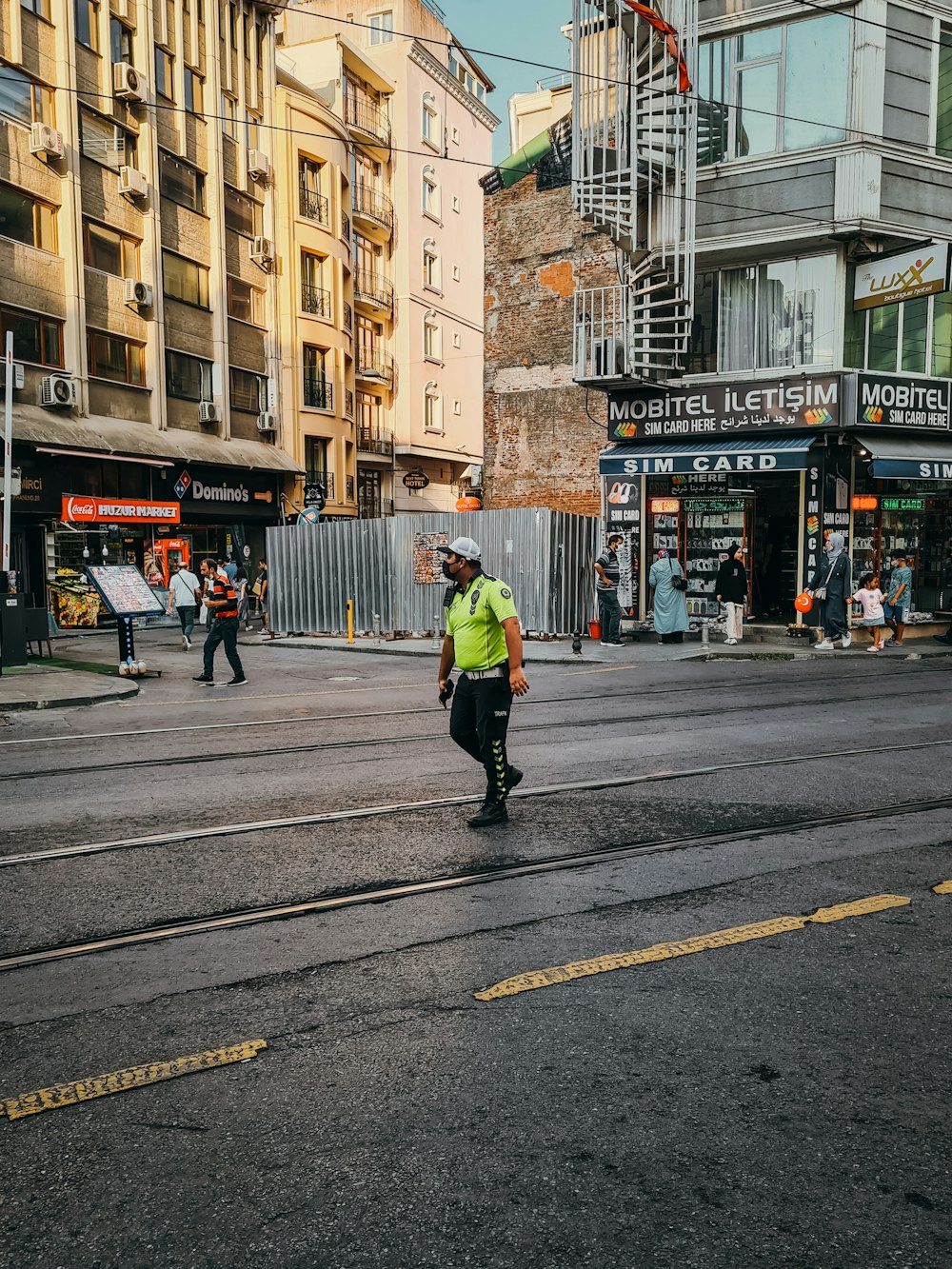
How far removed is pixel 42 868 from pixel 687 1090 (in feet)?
13.1

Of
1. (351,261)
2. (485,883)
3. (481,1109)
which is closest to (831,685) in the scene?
(485,883)

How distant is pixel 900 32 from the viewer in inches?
760

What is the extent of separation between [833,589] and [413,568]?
867 centimetres

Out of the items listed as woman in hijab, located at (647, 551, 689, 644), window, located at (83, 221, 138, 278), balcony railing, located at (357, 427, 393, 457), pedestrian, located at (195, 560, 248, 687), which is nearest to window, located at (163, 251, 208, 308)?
window, located at (83, 221, 138, 278)

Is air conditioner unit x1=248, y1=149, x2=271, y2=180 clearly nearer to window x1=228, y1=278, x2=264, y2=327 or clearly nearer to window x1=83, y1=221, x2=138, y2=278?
window x1=228, y1=278, x2=264, y2=327

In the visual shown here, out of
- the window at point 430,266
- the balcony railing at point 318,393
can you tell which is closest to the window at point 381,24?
the window at point 430,266

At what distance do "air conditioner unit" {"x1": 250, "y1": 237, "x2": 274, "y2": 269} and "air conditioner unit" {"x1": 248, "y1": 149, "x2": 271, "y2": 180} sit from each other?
1.87 metres

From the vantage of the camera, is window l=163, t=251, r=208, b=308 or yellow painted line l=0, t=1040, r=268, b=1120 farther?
window l=163, t=251, r=208, b=308

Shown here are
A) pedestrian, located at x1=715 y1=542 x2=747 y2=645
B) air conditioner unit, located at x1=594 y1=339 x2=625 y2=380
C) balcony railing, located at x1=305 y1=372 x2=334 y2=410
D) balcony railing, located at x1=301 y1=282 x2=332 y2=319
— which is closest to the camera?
pedestrian, located at x1=715 y1=542 x2=747 y2=645

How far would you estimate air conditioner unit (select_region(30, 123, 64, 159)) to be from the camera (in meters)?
25.5

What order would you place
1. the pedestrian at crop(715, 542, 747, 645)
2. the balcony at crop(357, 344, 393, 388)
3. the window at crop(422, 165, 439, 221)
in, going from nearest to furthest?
the pedestrian at crop(715, 542, 747, 645)
the balcony at crop(357, 344, 393, 388)
the window at crop(422, 165, 439, 221)

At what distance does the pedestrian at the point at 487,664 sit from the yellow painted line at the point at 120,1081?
3.27 metres

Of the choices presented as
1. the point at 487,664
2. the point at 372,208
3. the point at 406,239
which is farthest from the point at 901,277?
the point at 406,239

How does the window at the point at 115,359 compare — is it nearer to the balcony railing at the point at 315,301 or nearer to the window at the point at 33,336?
the window at the point at 33,336
